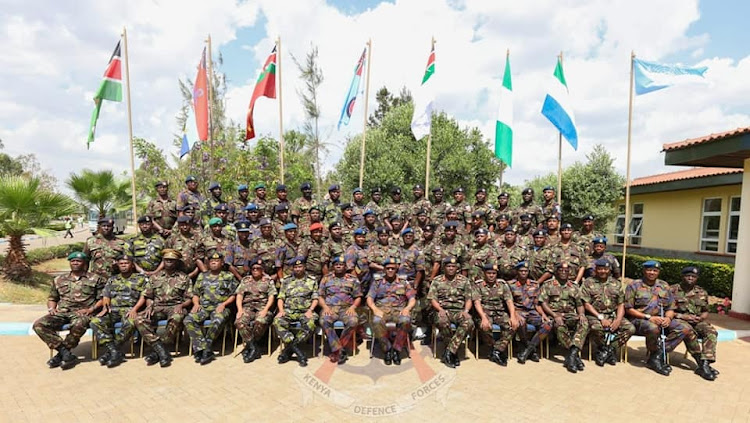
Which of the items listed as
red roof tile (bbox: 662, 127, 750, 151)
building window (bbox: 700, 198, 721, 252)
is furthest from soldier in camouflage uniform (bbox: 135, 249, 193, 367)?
building window (bbox: 700, 198, 721, 252)

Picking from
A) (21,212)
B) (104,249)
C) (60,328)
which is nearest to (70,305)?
(60,328)

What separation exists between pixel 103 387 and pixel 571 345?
19.4 ft

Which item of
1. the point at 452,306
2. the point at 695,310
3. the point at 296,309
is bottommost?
the point at 296,309

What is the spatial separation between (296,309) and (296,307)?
0.03m

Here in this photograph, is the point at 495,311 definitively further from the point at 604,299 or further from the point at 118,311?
the point at 118,311

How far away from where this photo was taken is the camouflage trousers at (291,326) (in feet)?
18.4

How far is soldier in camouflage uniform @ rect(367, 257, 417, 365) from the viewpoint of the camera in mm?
5660

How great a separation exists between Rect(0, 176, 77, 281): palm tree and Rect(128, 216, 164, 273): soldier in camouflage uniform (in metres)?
5.51

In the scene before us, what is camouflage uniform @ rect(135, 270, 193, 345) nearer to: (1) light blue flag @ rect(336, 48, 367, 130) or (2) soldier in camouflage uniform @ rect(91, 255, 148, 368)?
(2) soldier in camouflage uniform @ rect(91, 255, 148, 368)

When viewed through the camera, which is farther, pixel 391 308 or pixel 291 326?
pixel 391 308

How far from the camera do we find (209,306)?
589 cm

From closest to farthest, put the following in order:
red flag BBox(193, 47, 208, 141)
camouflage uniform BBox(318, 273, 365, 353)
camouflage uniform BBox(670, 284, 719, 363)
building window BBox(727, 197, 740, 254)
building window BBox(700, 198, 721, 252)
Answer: camouflage uniform BBox(670, 284, 719, 363) → camouflage uniform BBox(318, 273, 365, 353) → red flag BBox(193, 47, 208, 141) → building window BBox(727, 197, 740, 254) → building window BBox(700, 198, 721, 252)

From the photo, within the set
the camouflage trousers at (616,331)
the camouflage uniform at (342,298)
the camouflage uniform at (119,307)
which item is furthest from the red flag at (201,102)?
the camouflage trousers at (616,331)

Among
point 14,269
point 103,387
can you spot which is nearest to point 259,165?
point 14,269
